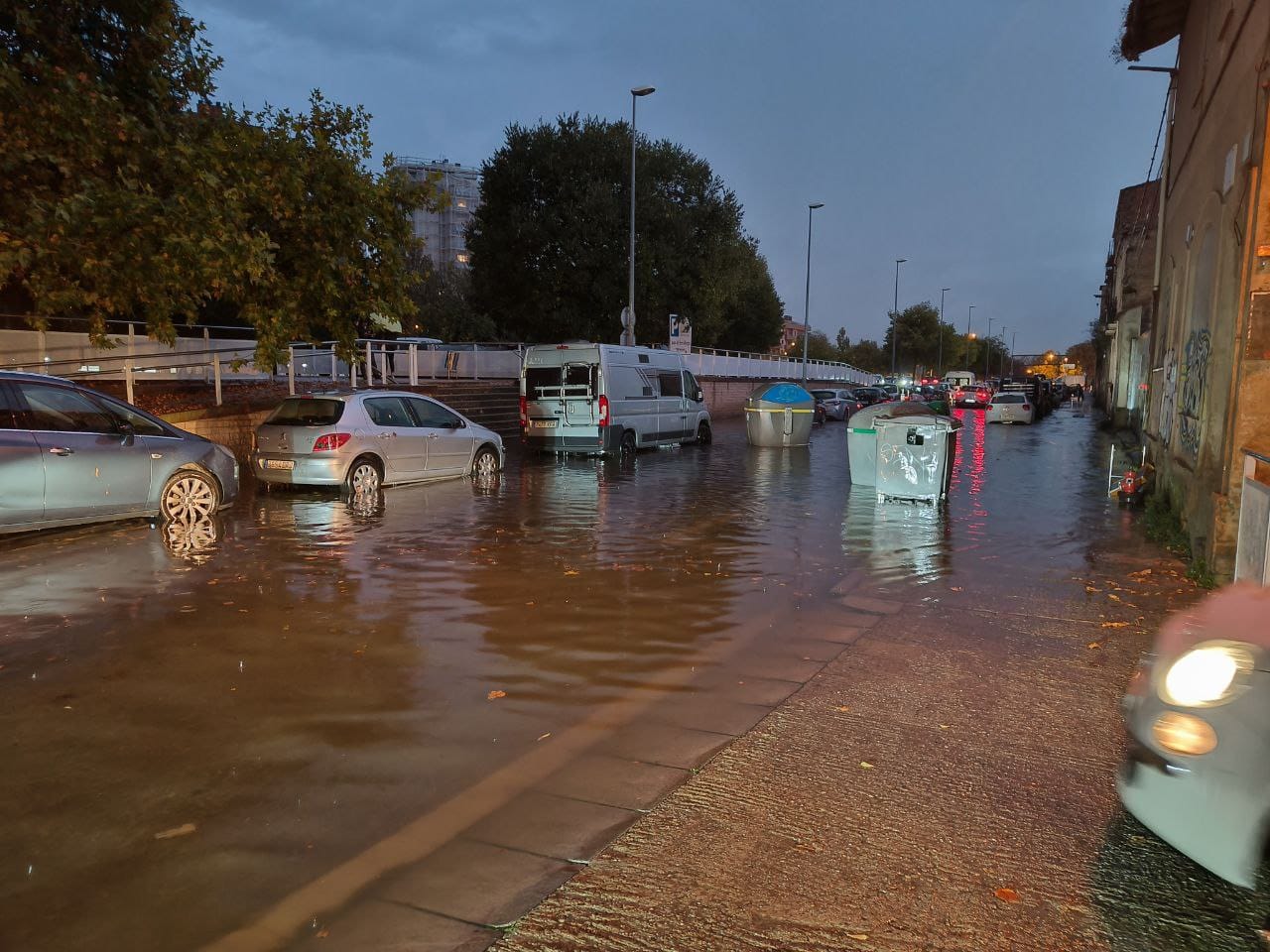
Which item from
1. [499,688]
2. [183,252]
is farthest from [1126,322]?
[499,688]

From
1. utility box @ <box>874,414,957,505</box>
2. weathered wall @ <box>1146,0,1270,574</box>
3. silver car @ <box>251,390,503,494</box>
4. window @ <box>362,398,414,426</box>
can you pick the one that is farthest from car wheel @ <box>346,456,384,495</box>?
weathered wall @ <box>1146,0,1270,574</box>

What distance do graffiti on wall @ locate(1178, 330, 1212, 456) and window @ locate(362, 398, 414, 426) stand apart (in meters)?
10.3

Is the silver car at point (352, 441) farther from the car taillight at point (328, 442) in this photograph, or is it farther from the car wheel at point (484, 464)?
the car wheel at point (484, 464)

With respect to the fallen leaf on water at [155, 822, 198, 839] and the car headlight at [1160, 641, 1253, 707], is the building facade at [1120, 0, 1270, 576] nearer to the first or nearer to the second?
the car headlight at [1160, 641, 1253, 707]

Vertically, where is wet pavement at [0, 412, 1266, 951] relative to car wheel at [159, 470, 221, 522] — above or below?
below

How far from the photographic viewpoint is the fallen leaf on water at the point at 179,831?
11.4 ft

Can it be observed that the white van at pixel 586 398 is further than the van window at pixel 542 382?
No

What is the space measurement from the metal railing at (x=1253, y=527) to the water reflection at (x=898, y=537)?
2.37m

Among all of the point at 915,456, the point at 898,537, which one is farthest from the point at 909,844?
the point at 915,456

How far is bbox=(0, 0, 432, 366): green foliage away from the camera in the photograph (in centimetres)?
1151

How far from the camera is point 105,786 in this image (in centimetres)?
389

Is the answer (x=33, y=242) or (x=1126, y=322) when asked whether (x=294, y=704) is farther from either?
(x=1126, y=322)

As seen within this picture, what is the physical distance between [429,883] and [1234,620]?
2967 millimetres

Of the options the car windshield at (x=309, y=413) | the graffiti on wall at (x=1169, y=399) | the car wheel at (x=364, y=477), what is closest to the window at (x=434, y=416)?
the car wheel at (x=364, y=477)
